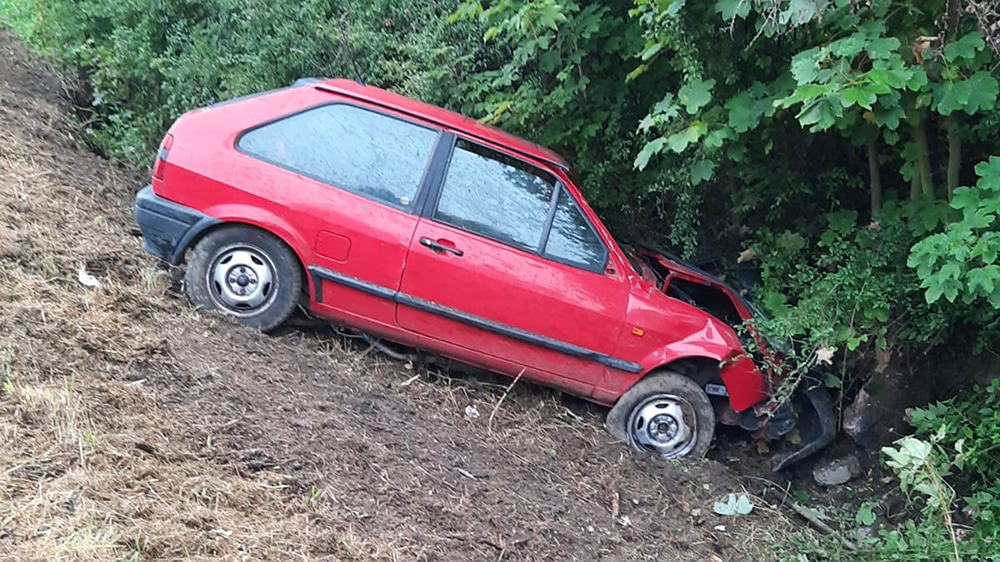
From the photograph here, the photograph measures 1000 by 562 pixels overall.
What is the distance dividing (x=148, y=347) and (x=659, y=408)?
3.07 meters

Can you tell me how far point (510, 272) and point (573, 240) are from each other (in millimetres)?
457

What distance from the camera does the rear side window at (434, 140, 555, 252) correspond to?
4.70 m

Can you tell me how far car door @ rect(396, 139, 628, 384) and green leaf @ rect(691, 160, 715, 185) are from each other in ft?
2.65

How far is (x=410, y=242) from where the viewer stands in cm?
462

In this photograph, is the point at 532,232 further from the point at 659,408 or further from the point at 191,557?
the point at 191,557

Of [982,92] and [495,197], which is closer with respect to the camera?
[982,92]

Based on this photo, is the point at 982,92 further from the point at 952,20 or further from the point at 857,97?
the point at 857,97

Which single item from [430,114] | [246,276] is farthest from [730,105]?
[246,276]

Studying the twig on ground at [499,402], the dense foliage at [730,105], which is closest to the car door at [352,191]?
the twig on ground at [499,402]

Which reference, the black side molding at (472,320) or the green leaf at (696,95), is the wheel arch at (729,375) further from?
the green leaf at (696,95)

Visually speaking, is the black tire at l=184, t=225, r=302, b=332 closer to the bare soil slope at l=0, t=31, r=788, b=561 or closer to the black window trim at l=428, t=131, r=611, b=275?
the bare soil slope at l=0, t=31, r=788, b=561

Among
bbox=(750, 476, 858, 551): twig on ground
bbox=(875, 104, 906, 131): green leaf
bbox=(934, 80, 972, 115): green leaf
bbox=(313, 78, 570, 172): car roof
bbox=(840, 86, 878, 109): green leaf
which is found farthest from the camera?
bbox=(313, 78, 570, 172): car roof

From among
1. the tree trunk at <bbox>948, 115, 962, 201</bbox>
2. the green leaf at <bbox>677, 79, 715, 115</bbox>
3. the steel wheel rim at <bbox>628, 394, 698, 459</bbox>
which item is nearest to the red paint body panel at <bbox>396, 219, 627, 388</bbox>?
the steel wheel rim at <bbox>628, 394, 698, 459</bbox>

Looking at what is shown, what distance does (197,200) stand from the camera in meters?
4.66
